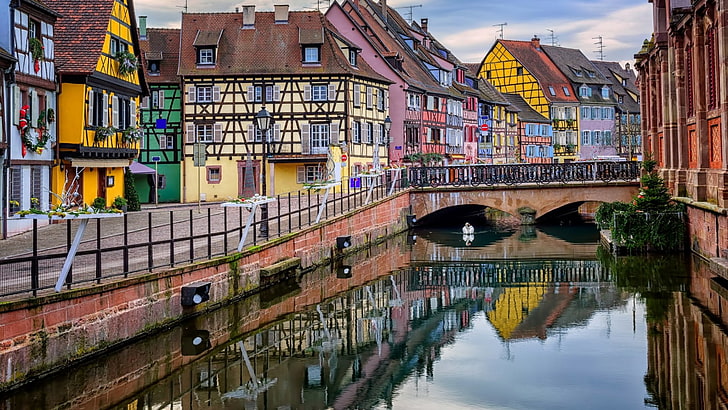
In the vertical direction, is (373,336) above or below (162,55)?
below

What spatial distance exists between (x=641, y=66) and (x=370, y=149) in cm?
1519

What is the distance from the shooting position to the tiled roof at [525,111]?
266 ft

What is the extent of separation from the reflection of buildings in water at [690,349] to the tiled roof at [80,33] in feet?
63.6

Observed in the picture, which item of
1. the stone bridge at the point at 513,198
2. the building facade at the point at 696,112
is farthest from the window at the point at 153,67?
the building facade at the point at 696,112

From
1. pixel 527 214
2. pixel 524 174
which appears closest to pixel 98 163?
pixel 524 174

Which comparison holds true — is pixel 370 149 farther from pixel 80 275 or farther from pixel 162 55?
pixel 80 275

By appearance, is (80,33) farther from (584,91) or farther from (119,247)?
(584,91)

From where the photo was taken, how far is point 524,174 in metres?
45.8

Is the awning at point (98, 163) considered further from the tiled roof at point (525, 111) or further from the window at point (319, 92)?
the tiled roof at point (525, 111)

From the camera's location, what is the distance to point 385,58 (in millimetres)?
55156

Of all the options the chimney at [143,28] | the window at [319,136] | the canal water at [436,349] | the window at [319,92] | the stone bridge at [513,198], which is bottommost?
the canal water at [436,349]

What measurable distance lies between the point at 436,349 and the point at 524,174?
28.7 metres

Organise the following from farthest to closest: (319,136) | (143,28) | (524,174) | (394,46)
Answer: (394,46) < (143,28) < (319,136) < (524,174)

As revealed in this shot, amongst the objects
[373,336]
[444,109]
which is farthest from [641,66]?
[373,336]
